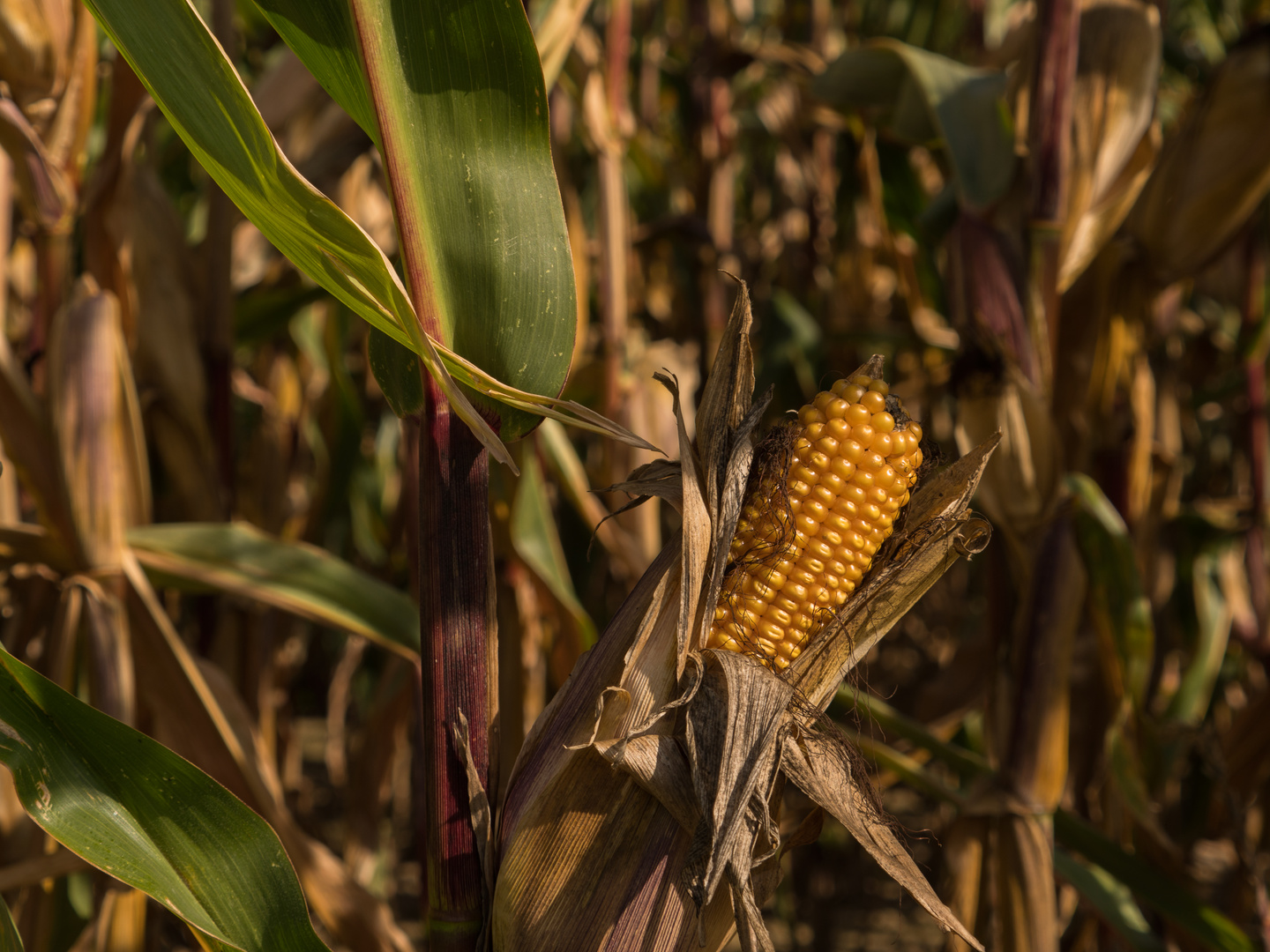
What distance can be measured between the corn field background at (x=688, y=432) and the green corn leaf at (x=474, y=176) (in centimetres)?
7

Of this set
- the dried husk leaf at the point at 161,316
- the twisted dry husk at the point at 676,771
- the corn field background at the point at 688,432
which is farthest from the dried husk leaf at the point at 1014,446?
the dried husk leaf at the point at 161,316

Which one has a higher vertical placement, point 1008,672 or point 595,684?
point 595,684

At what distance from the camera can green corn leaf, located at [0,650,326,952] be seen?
634 mm

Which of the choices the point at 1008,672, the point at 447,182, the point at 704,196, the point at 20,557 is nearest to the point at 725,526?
the point at 447,182

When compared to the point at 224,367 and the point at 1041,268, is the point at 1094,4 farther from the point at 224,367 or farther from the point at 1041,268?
the point at 224,367

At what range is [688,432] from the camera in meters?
1.68

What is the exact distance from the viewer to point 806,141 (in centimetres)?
278

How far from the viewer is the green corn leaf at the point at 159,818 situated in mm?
634

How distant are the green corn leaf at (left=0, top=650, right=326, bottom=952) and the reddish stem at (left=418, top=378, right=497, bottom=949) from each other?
126mm

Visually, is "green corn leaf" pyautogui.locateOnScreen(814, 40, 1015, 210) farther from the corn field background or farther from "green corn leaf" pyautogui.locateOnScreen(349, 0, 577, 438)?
"green corn leaf" pyautogui.locateOnScreen(349, 0, 577, 438)

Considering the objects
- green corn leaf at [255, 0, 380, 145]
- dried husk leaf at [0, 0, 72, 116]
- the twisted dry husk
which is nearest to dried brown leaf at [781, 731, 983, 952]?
the twisted dry husk

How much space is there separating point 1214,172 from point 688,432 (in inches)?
35.1

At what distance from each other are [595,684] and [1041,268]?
91 cm

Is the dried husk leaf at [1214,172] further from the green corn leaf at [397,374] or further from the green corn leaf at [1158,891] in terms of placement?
the green corn leaf at [397,374]
